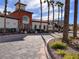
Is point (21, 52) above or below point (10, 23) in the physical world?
below

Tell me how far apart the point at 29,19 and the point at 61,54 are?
63344 millimetres

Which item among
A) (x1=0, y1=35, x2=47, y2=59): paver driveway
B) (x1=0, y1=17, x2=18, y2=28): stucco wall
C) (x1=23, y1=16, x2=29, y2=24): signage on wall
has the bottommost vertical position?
(x1=0, y1=35, x2=47, y2=59): paver driveway

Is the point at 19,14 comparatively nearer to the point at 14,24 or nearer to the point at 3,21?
the point at 14,24

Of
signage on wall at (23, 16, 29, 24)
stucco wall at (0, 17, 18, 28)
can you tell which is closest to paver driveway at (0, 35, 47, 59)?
stucco wall at (0, 17, 18, 28)

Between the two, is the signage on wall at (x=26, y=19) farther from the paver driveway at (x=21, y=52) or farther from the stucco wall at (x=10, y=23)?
the paver driveway at (x=21, y=52)

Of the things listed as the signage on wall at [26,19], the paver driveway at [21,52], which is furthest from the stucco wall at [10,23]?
the paver driveway at [21,52]

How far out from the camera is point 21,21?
2805 inches

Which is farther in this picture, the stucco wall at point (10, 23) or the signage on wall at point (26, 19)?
the signage on wall at point (26, 19)

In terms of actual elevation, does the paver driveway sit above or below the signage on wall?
below

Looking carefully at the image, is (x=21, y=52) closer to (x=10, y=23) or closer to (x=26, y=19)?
(x=10, y=23)

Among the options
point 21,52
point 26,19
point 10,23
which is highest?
point 26,19

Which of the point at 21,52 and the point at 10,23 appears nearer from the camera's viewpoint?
the point at 21,52

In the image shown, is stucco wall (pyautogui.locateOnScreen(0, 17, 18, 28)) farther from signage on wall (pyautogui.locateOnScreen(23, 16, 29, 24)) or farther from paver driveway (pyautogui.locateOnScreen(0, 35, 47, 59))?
paver driveway (pyautogui.locateOnScreen(0, 35, 47, 59))

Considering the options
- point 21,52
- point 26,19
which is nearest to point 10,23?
point 26,19
